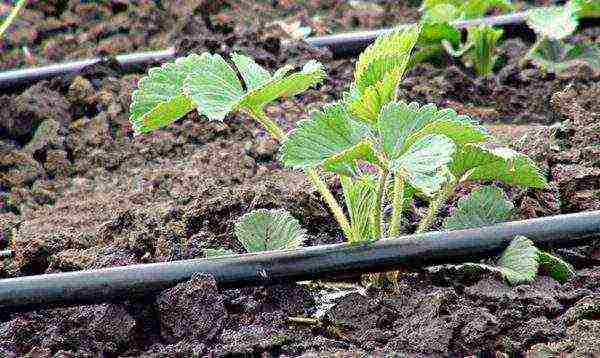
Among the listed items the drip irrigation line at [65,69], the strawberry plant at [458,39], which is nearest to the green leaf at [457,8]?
the strawberry plant at [458,39]

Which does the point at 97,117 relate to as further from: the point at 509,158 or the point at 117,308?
the point at 509,158

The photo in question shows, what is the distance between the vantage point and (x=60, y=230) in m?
2.09

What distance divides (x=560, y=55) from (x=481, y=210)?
3.94 ft

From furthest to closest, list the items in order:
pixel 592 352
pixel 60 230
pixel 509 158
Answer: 1. pixel 60 230
2. pixel 509 158
3. pixel 592 352

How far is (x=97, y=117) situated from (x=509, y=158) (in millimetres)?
1445

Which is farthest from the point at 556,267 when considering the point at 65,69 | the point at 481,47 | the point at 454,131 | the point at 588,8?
the point at 65,69

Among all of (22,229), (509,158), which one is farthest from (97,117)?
(509,158)

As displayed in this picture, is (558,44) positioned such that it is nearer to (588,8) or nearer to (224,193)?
(588,8)

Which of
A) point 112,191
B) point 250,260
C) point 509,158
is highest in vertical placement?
point 509,158

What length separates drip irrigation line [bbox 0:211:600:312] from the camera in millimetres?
1582

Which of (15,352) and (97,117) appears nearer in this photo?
(15,352)

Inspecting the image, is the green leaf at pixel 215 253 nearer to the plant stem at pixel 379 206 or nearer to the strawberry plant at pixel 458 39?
the plant stem at pixel 379 206

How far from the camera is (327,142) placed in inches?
60.5

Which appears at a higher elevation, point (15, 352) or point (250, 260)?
point (250, 260)
